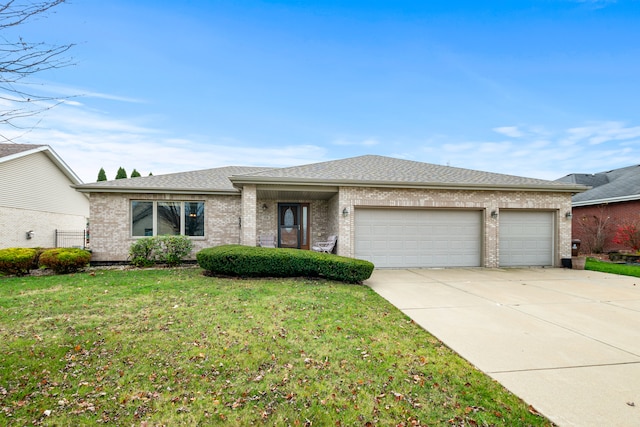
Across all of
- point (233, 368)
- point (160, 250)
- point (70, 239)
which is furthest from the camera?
point (70, 239)

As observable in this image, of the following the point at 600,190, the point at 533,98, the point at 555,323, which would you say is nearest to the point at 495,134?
the point at 533,98

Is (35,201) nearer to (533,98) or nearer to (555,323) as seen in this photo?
(555,323)

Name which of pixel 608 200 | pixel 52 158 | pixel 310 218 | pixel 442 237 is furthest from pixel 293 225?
pixel 608 200

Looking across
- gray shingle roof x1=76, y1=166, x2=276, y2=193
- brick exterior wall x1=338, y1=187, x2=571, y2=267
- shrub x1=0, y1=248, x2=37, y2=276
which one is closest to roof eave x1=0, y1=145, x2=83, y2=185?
gray shingle roof x1=76, y1=166, x2=276, y2=193

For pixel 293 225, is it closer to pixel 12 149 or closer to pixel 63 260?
pixel 63 260

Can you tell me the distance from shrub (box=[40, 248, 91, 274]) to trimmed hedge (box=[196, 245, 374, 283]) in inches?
181

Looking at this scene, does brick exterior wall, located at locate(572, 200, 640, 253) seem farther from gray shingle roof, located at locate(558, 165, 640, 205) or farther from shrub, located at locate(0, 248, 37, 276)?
shrub, located at locate(0, 248, 37, 276)

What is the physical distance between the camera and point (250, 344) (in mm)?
4137

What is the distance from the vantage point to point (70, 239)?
59.9 feet

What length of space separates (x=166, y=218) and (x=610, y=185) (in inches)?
949

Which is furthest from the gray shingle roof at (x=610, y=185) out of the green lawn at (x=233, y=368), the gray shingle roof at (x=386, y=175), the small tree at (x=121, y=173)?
the small tree at (x=121, y=173)

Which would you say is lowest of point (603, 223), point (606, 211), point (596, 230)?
point (596, 230)

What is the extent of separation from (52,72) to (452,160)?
82.2 feet

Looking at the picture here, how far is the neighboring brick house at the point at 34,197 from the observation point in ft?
46.2
